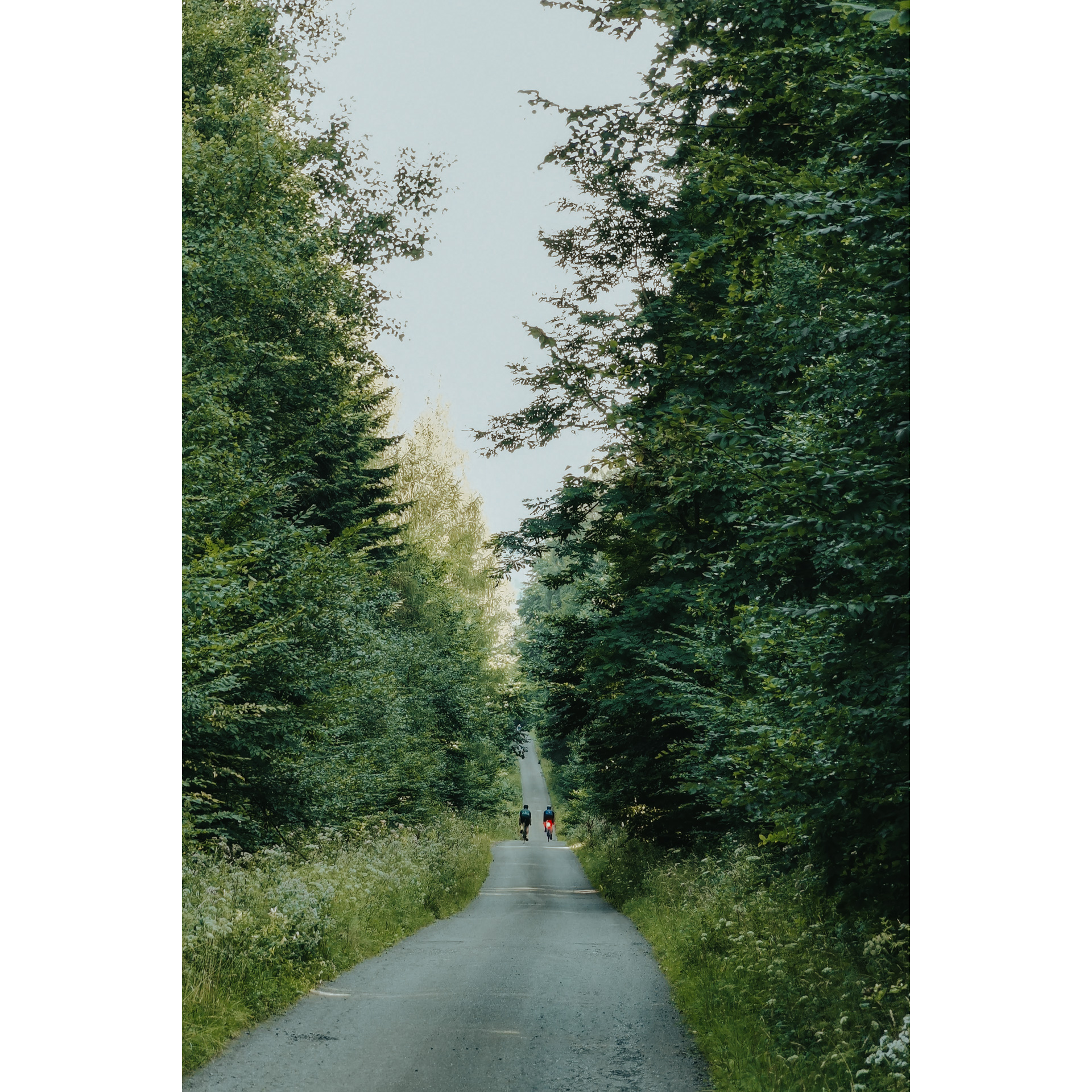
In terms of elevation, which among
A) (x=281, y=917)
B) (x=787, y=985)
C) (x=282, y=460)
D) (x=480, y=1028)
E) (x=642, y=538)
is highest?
(x=282, y=460)

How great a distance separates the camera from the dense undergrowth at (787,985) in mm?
5711

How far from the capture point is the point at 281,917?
9.35 m

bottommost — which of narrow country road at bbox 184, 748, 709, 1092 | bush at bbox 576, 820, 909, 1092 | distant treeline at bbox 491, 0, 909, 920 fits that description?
narrow country road at bbox 184, 748, 709, 1092

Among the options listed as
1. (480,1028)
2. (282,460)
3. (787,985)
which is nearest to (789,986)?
(787,985)

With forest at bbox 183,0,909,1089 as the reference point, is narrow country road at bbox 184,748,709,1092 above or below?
below

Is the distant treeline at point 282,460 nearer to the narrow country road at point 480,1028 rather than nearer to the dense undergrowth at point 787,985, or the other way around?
the narrow country road at point 480,1028

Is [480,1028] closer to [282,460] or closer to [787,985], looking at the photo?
[787,985]

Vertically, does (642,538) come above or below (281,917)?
above

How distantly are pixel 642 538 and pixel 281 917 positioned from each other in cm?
1129

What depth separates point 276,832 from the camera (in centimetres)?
1385

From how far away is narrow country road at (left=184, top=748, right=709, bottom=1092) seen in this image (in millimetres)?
6516

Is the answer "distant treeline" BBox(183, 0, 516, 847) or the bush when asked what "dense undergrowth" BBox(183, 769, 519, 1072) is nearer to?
"distant treeline" BBox(183, 0, 516, 847)

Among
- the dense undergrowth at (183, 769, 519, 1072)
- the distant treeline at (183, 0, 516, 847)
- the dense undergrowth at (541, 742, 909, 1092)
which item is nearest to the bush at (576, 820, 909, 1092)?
the dense undergrowth at (541, 742, 909, 1092)

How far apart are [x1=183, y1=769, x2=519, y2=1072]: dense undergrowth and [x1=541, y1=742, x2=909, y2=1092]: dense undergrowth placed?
379cm
